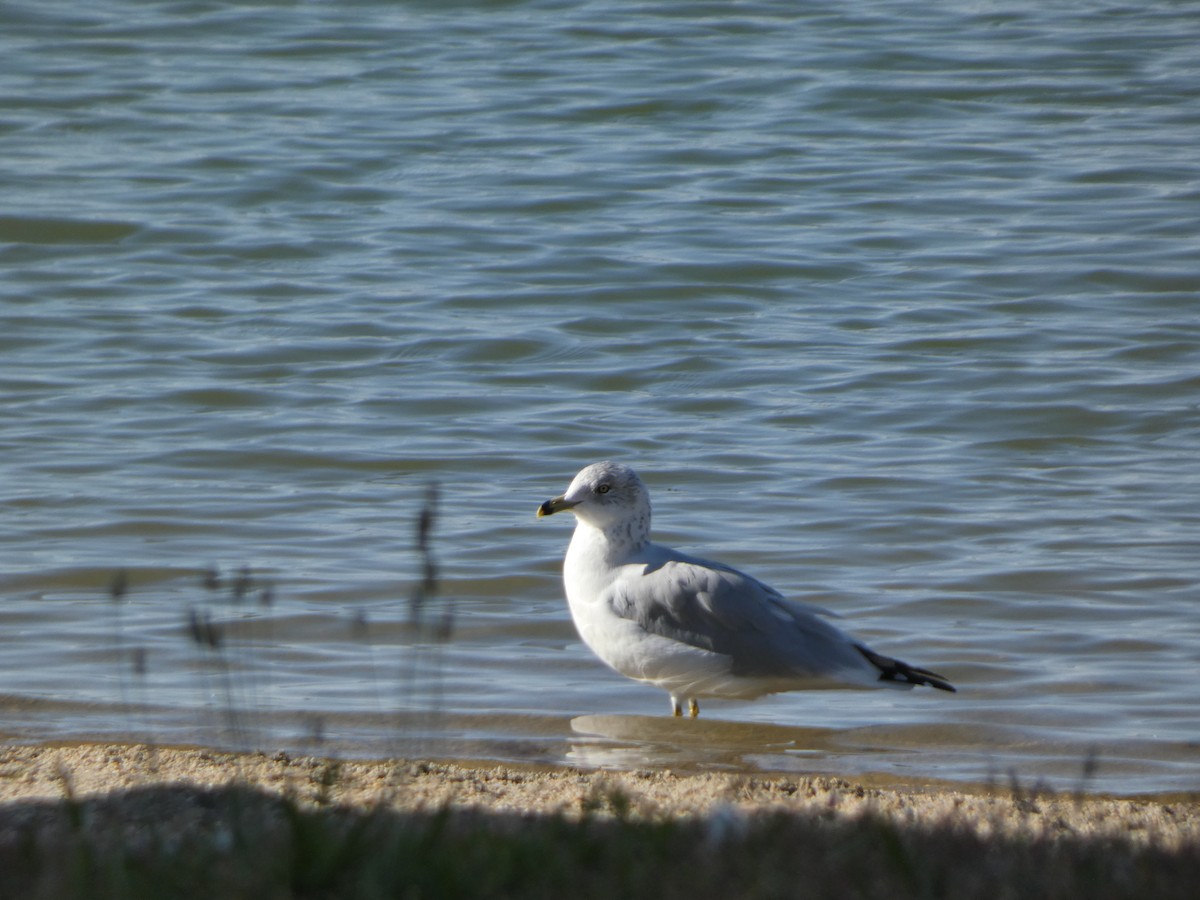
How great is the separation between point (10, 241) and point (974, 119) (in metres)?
9.26

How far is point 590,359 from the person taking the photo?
1193 cm

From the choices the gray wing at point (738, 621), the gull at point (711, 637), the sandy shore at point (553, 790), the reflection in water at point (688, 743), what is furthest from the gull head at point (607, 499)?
the sandy shore at point (553, 790)

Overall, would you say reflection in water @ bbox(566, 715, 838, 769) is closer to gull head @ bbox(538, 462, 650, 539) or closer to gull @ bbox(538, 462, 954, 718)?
gull @ bbox(538, 462, 954, 718)

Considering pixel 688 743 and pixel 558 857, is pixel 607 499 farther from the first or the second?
pixel 558 857

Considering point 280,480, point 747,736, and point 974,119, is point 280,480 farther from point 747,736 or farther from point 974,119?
point 974,119

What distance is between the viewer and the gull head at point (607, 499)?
6.88m

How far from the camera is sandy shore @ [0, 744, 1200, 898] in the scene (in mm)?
3410

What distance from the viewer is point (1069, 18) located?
2017 centimetres

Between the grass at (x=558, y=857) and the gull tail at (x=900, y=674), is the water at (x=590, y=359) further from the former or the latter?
the grass at (x=558, y=857)

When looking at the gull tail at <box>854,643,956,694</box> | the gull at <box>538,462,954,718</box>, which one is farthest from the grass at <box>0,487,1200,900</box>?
the gull at <box>538,462,954,718</box>

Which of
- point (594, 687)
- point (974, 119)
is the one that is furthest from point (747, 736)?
point (974, 119)

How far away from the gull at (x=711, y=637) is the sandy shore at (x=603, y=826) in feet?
2.81

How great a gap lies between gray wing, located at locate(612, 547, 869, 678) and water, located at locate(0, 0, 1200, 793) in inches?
11.0

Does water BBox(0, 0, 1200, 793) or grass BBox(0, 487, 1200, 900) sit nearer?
grass BBox(0, 487, 1200, 900)
